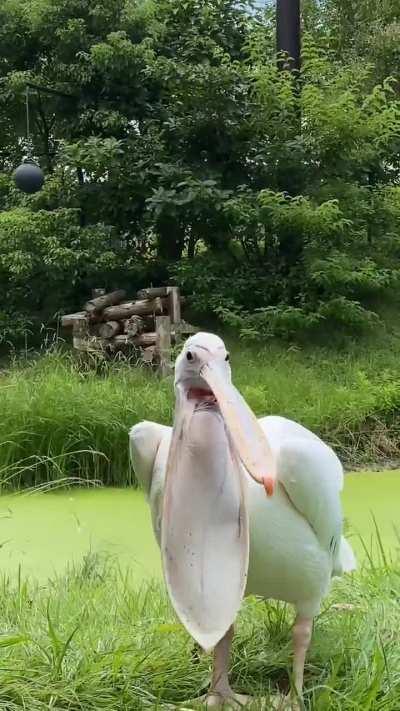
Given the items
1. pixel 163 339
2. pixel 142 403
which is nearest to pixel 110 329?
pixel 163 339

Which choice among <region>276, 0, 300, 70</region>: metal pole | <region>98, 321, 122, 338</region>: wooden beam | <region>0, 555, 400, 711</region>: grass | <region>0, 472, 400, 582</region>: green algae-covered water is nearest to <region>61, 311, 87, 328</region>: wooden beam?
<region>98, 321, 122, 338</region>: wooden beam

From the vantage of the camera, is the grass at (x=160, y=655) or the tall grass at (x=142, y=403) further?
the tall grass at (x=142, y=403)

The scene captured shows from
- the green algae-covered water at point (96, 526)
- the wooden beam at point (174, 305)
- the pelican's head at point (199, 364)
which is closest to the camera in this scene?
the pelican's head at point (199, 364)

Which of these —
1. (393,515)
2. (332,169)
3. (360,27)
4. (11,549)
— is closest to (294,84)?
(332,169)

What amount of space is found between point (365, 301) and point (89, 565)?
4.02 metres

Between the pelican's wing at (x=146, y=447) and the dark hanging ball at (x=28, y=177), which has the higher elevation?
the dark hanging ball at (x=28, y=177)

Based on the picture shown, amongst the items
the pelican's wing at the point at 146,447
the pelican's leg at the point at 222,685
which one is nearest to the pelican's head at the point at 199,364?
the pelican's wing at the point at 146,447

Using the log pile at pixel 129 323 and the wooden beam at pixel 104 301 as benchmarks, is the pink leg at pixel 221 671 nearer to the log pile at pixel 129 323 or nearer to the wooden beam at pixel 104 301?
the log pile at pixel 129 323

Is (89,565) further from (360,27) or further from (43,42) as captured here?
(360,27)

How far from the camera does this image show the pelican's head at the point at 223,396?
1103 mm

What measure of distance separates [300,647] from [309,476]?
1.10 ft

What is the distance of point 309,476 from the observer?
1.34 meters

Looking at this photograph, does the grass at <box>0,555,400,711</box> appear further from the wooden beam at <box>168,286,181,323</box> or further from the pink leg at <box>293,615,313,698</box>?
the wooden beam at <box>168,286,181,323</box>

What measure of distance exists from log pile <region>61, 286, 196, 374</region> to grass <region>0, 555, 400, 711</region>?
3.33 metres
